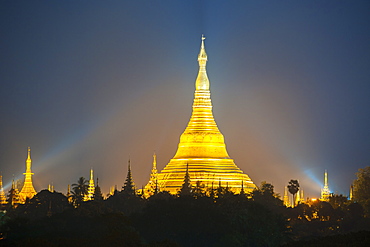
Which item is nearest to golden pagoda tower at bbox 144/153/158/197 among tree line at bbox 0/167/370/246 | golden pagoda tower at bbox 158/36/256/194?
golden pagoda tower at bbox 158/36/256/194

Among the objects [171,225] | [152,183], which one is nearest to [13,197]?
[152,183]

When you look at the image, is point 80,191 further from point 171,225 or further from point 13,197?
point 171,225

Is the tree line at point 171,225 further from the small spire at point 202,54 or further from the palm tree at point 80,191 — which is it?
the small spire at point 202,54

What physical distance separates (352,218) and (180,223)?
30.0 metres

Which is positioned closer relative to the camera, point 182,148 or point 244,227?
point 244,227

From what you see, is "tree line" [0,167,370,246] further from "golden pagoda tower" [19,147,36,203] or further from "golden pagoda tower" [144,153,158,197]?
"golden pagoda tower" [19,147,36,203]

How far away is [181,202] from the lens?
4392 inches

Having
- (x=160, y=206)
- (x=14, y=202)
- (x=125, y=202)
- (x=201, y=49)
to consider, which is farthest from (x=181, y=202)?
(x=201, y=49)

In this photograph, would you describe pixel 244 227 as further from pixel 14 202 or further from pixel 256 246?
pixel 14 202

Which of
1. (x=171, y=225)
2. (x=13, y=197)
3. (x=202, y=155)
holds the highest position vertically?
(x=202, y=155)

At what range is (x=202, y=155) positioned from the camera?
161875 millimetres

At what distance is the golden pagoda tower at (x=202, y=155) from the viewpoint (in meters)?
158

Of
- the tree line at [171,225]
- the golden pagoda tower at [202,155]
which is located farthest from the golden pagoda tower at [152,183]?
the tree line at [171,225]

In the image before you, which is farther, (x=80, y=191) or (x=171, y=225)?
(x=80, y=191)
